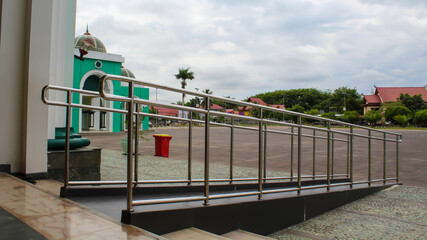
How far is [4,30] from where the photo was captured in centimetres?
384

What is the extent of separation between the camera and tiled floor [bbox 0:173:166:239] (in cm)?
199

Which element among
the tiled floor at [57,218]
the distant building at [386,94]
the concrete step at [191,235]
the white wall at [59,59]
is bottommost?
the concrete step at [191,235]

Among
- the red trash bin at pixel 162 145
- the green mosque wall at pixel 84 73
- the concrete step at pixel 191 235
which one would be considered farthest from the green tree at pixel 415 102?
the concrete step at pixel 191 235

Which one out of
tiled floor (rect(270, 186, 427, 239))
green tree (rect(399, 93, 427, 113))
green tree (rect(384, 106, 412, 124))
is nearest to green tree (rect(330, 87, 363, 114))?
green tree (rect(399, 93, 427, 113))

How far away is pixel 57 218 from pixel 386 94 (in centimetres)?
8824

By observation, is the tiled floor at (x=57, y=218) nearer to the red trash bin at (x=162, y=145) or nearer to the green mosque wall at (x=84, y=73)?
the red trash bin at (x=162, y=145)

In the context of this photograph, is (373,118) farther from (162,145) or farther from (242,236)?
(242,236)

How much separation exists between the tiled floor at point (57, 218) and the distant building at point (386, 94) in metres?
85.2

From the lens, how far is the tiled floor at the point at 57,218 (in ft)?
6.54

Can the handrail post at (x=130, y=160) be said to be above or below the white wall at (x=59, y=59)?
below

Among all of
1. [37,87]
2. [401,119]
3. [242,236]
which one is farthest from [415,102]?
[37,87]

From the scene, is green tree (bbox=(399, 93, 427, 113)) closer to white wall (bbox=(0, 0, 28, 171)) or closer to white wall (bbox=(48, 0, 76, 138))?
white wall (bbox=(48, 0, 76, 138))

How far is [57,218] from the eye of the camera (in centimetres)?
229

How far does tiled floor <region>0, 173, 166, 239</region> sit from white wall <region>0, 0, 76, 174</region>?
0.87 m
